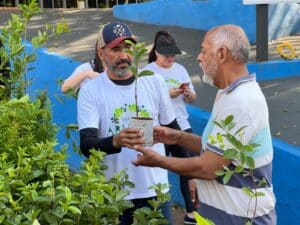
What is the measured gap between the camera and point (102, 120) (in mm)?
3318

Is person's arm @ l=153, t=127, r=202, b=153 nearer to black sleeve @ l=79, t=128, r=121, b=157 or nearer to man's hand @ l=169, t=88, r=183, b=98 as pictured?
black sleeve @ l=79, t=128, r=121, b=157

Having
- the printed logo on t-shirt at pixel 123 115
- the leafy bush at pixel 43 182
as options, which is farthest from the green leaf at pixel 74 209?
the printed logo on t-shirt at pixel 123 115

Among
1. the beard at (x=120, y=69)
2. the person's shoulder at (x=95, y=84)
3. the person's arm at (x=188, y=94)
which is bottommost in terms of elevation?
the person's arm at (x=188, y=94)

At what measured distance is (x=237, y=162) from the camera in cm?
259

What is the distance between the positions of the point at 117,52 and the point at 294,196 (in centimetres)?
202

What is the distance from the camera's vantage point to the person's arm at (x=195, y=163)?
8.46 feet

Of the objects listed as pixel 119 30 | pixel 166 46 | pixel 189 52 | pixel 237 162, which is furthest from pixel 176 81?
pixel 189 52

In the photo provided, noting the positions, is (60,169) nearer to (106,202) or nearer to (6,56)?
(106,202)

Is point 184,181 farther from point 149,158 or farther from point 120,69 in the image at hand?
point 149,158

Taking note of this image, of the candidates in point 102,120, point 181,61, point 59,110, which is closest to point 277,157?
point 102,120

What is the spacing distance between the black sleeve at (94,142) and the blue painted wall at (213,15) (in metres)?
8.86

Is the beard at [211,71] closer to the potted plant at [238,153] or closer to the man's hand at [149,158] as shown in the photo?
the potted plant at [238,153]

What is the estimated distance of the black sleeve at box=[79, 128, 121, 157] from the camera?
3.08 meters

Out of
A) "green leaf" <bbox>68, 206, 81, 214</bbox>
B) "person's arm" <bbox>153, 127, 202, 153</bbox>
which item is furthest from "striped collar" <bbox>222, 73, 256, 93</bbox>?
"green leaf" <bbox>68, 206, 81, 214</bbox>
